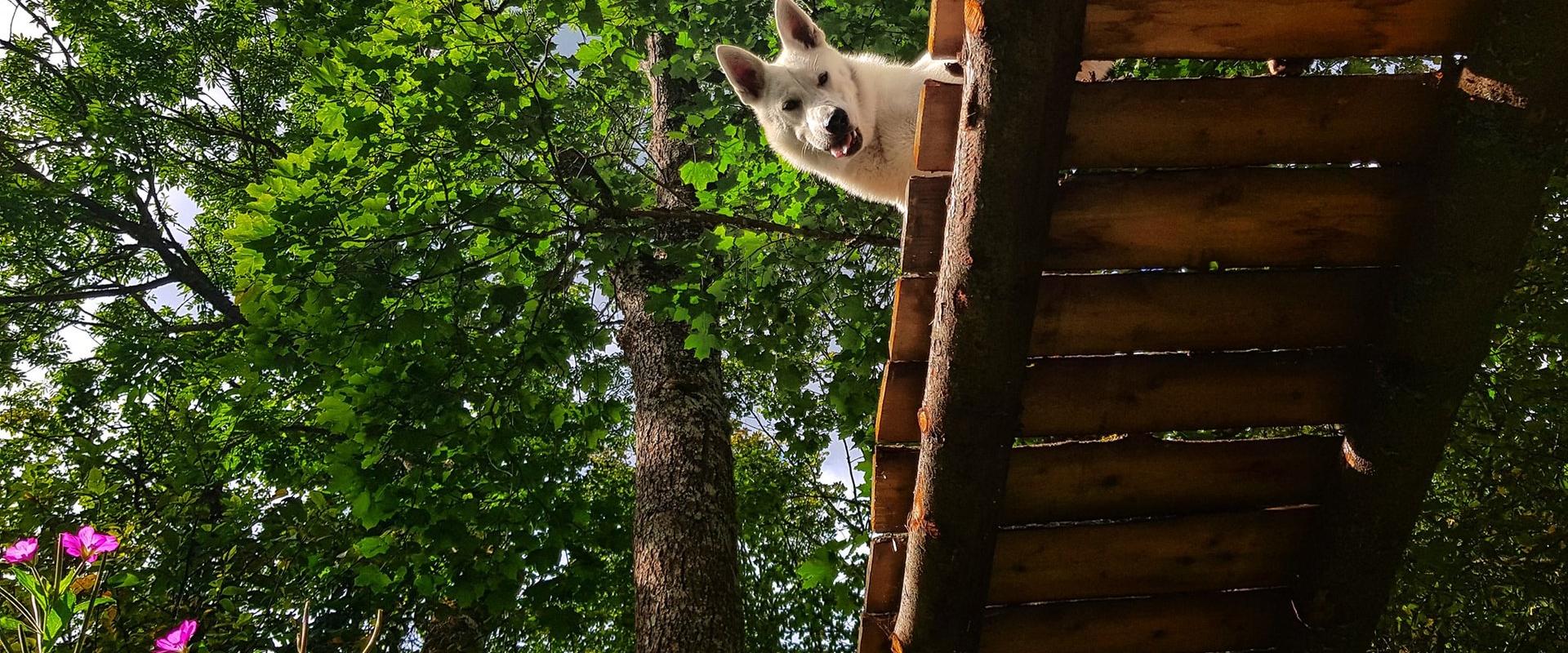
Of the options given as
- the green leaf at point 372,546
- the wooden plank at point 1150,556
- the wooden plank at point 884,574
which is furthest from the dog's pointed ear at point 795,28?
the green leaf at point 372,546

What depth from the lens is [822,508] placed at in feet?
31.9

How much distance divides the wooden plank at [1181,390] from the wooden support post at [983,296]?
0.18m

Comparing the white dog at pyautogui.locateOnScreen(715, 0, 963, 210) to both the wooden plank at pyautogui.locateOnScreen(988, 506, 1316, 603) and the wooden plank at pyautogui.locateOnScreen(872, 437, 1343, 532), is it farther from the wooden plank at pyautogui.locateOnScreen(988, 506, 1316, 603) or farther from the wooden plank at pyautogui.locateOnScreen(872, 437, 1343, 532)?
the wooden plank at pyautogui.locateOnScreen(988, 506, 1316, 603)

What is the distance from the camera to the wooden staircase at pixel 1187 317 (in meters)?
1.63

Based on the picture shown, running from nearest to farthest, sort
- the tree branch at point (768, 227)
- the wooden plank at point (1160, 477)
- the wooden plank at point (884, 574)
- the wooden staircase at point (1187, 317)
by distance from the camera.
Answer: the wooden staircase at point (1187, 317) → the wooden plank at point (1160, 477) → the wooden plank at point (884, 574) → the tree branch at point (768, 227)

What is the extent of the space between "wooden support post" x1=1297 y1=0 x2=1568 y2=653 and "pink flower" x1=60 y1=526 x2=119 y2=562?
146 inches

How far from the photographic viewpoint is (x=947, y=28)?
5.68 feet

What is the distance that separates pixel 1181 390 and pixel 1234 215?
0.49m

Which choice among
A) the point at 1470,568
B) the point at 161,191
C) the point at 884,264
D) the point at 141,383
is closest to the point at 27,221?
the point at 161,191

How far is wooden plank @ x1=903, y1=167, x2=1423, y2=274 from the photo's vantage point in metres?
1.71

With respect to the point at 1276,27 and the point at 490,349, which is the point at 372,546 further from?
the point at 1276,27

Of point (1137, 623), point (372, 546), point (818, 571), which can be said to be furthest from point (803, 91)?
point (372, 546)

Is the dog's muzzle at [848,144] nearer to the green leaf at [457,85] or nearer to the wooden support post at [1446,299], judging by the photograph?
the green leaf at [457,85]

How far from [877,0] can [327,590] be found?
655 cm
